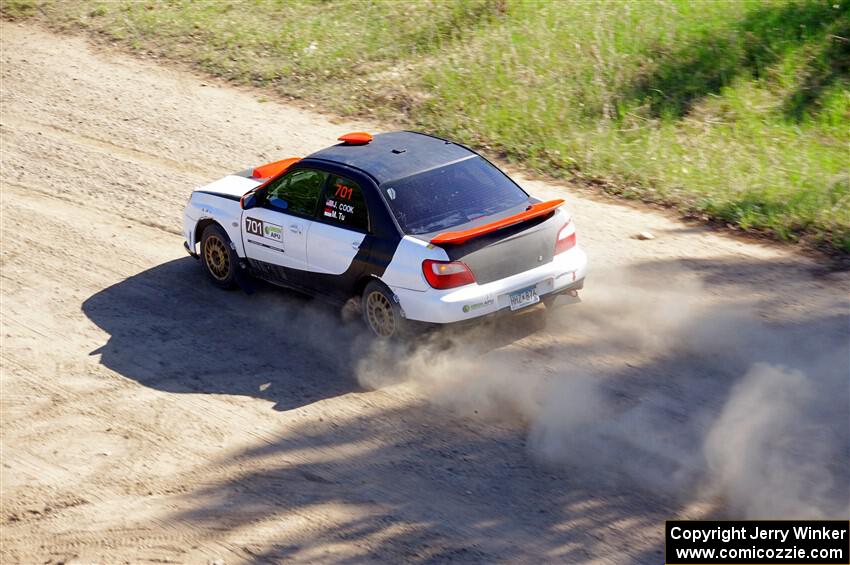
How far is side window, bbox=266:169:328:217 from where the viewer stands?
959cm

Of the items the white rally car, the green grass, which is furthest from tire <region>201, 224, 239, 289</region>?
the green grass

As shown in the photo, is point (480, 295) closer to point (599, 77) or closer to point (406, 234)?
point (406, 234)

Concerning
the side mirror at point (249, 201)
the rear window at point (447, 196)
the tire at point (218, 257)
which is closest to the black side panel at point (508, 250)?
the rear window at point (447, 196)

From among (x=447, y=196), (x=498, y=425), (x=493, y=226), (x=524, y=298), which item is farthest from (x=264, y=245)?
(x=498, y=425)

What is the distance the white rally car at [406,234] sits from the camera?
28.1ft

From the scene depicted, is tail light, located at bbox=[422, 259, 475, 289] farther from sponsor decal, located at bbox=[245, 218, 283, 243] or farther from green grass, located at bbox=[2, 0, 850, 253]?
green grass, located at bbox=[2, 0, 850, 253]

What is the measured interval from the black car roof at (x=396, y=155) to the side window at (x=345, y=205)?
7.8 inches

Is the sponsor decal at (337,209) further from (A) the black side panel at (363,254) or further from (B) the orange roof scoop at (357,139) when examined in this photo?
(B) the orange roof scoop at (357,139)

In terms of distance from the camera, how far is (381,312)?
9.06 meters

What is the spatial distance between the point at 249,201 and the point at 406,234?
2.19 metres

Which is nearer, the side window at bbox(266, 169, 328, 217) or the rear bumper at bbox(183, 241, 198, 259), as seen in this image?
the side window at bbox(266, 169, 328, 217)

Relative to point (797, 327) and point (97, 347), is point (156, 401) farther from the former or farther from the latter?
point (797, 327)

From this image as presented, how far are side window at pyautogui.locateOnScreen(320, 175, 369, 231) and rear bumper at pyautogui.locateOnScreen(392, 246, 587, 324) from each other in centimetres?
82

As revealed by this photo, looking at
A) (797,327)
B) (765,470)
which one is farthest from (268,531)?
(797,327)
